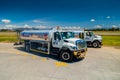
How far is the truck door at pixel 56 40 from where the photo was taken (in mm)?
10502

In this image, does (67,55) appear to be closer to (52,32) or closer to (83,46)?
(83,46)

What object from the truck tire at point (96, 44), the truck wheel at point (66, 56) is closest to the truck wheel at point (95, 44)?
the truck tire at point (96, 44)

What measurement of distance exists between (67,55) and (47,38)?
272 cm

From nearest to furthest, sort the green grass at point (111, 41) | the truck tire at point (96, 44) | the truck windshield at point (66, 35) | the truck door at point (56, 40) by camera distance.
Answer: the truck door at point (56, 40) → the truck windshield at point (66, 35) → the truck tire at point (96, 44) → the green grass at point (111, 41)

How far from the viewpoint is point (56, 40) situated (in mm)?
10773

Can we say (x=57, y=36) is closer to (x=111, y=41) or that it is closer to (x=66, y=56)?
(x=66, y=56)

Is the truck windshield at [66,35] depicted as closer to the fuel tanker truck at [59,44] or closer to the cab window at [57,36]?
the fuel tanker truck at [59,44]

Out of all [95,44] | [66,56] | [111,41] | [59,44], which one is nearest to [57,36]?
[59,44]

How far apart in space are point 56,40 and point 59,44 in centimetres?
49

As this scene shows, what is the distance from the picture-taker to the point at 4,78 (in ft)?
20.7

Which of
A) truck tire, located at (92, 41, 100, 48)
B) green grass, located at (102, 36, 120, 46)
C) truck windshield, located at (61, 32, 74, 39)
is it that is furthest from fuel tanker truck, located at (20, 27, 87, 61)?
green grass, located at (102, 36, 120, 46)

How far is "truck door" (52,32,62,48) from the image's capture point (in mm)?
10502

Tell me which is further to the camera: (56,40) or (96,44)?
(96,44)

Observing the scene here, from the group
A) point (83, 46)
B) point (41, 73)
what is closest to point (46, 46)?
point (83, 46)
